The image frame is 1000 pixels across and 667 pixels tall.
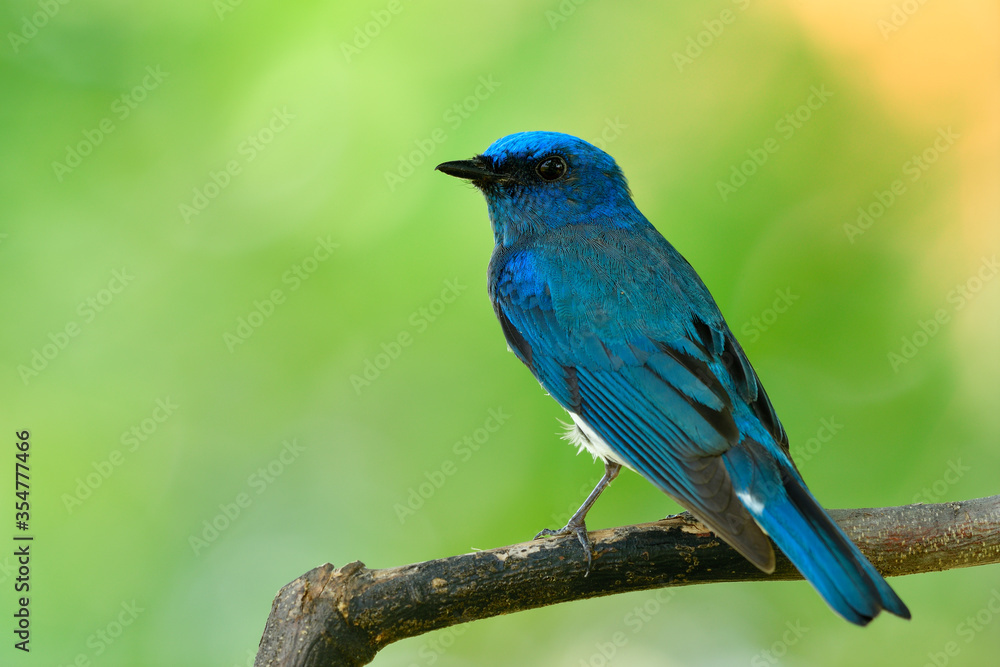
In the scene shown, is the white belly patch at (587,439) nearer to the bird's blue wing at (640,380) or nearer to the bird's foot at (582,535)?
the bird's blue wing at (640,380)

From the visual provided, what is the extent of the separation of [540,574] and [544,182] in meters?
2.23

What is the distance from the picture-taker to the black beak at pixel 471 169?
4758 millimetres

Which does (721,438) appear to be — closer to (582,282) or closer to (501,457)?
(582,282)

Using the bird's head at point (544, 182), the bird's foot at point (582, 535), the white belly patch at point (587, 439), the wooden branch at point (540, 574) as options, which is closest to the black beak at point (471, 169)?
the bird's head at point (544, 182)

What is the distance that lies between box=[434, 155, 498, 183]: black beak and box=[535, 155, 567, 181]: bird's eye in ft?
0.79

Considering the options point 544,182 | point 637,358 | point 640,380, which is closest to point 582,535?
point 640,380

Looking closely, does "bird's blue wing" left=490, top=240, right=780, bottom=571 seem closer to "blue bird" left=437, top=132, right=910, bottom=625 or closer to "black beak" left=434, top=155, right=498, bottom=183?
"blue bird" left=437, top=132, right=910, bottom=625

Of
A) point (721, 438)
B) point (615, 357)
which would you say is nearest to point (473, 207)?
point (615, 357)

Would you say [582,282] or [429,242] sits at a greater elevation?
[429,242]

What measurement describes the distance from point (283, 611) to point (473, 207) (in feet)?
9.06

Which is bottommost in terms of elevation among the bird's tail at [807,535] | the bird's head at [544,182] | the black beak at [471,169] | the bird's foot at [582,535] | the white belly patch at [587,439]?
the bird's tail at [807,535]

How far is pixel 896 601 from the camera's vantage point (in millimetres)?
2996

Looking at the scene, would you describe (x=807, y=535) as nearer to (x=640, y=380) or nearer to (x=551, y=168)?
(x=640, y=380)

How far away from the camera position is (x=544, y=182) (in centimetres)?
486
